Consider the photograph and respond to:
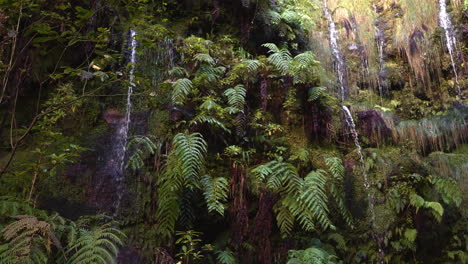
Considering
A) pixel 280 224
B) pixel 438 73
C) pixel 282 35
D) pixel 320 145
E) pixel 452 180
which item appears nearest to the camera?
pixel 280 224

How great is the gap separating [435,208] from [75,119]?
18.4 feet

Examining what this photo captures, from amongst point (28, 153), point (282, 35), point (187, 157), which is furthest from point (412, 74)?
point (28, 153)

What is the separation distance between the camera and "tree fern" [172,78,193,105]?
4848 mm

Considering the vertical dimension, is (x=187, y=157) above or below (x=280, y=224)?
above

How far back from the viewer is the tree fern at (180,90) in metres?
4.85

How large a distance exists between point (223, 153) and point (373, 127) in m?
3.33

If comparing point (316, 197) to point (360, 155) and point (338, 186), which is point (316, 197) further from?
point (360, 155)

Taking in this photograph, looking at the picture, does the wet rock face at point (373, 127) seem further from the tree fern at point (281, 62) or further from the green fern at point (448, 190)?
the tree fern at point (281, 62)

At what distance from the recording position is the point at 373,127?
20.7ft

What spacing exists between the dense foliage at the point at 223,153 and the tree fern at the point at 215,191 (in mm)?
19

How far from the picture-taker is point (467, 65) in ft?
23.8

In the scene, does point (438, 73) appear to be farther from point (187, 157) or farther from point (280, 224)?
point (187, 157)

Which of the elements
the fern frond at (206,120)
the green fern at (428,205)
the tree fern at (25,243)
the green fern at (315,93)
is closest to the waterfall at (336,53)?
the green fern at (315,93)

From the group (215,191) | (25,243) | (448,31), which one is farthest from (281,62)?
(448,31)
